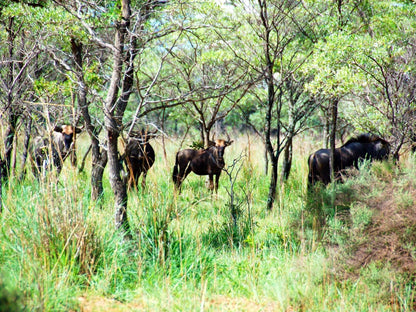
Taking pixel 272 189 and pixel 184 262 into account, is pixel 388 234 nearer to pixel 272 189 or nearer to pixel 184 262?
pixel 184 262

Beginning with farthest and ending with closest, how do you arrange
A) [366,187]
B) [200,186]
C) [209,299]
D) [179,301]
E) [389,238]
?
[200,186]
[366,187]
[389,238]
[209,299]
[179,301]

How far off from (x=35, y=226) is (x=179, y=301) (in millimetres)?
1556

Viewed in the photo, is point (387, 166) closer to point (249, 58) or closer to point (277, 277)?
point (277, 277)

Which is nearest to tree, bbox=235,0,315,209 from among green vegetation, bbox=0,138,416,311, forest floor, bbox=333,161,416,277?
green vegetation, bbox=0,138,416,311

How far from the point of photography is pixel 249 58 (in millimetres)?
8625

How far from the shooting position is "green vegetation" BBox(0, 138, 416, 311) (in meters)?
3.69

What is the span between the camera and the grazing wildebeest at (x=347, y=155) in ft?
26.5

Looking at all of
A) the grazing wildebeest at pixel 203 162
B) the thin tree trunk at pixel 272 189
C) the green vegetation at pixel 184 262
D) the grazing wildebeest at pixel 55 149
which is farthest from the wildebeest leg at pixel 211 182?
the green vegetation at pixel 184 262

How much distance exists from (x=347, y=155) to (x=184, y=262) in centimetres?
512

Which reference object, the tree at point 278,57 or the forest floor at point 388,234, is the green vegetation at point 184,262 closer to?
the forest floor at point 388,234

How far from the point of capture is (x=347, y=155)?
8273 millimetres

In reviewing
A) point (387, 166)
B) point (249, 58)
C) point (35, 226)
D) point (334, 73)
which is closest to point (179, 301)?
point (35, 226)

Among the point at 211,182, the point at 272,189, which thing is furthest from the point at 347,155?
the point at 211,182

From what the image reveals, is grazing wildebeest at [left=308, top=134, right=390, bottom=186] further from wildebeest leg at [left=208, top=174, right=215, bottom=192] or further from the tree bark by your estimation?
the tree bark
